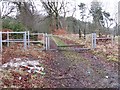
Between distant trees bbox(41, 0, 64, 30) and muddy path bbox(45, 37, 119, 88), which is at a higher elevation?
distant trees bbox(41, 0, 64, 30)

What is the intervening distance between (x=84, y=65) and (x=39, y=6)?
906 mm

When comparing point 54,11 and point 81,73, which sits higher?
point 54,11

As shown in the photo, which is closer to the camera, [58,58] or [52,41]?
[58,58]

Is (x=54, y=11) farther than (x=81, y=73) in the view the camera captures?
Yes

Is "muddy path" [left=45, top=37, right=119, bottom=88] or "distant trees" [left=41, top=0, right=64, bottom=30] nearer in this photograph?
"muddy path" [left=45, top=37, right=119, bottom=88]

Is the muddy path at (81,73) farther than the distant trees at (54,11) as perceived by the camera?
No

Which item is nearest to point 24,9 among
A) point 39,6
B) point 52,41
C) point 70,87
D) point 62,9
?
point 39,6

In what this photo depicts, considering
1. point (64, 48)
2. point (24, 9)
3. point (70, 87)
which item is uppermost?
point (24, 9)

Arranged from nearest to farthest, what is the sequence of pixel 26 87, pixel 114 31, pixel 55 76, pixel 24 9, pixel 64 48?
pixel 26 87 → pixel 55 76 → pixel 114 31 → pixel 24 9 → pixel 64 48

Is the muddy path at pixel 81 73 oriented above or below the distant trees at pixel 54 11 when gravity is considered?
below

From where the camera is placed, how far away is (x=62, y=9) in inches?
114

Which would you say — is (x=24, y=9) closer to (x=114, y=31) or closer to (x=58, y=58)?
(x=58, y=58)

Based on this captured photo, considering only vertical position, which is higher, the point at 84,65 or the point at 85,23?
the point at 85,23

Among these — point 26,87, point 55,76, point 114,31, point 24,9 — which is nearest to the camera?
point 26,87
